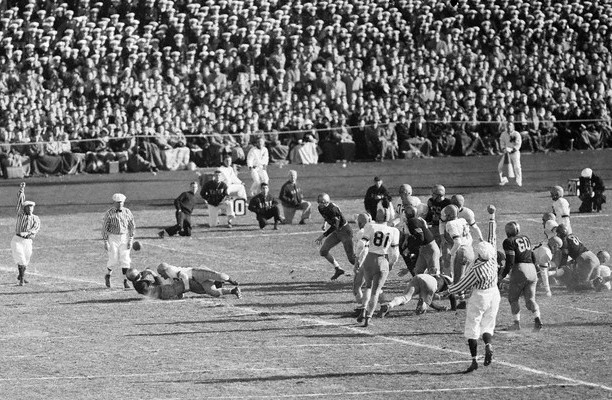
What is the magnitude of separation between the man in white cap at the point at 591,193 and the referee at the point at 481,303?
19.5m

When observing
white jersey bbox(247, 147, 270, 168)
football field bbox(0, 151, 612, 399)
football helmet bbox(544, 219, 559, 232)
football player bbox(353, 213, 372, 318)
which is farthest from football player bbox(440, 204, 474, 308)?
white jersey bbox(247, 147, 270, 168)

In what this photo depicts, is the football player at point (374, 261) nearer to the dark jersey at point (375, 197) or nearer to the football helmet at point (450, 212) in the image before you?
the football helmet at point (450, 212)

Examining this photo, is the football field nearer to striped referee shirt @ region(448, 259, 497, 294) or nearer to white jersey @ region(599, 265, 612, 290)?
white jersey @ region(599, 265, 612, 290)

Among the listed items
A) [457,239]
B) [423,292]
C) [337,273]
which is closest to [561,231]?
[457,239]

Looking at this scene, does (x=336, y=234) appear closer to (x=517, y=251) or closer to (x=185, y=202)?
(x=517, y=251)

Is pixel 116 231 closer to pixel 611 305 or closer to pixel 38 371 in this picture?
pixel 38 371

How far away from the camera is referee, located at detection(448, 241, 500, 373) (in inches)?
826

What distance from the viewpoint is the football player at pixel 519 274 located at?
2370 cm

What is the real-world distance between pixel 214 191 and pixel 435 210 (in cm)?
1136

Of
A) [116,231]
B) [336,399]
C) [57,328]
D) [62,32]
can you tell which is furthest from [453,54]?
[336,399]

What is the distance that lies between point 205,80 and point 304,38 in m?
4.99

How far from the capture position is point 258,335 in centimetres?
2417

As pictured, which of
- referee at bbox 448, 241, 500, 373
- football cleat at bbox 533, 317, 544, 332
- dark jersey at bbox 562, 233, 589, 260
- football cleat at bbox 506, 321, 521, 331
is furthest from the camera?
dark jersey at bbox 562, 233, 589, 260

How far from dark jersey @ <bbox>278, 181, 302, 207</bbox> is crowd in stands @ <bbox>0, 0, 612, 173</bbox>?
9.59 meters
